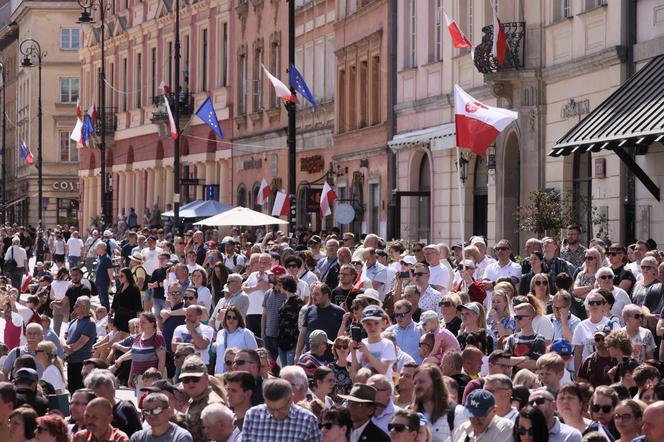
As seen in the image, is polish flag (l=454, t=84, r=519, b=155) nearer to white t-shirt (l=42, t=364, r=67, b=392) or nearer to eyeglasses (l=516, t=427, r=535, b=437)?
white t-shirt (l=42, t=364, r=67, b=392)

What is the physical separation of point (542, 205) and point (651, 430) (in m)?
17.1

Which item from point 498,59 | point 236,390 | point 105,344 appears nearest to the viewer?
point 236,390

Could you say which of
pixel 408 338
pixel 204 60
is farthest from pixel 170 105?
pixel 408 338

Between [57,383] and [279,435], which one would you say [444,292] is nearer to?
[57,383]

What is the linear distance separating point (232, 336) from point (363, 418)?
6.36 meters

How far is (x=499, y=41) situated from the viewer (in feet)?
97.0

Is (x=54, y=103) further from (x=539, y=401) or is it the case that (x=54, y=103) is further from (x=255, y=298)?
(x=539, y=401)

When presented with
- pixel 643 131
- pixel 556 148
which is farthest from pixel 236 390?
pixel 556 148

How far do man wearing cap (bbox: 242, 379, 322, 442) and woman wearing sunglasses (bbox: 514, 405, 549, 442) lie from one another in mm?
1294

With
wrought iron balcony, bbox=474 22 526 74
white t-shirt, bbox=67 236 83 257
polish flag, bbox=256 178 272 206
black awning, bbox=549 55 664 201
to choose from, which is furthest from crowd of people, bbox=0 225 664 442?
polish flag, bbox=256 178 272 206

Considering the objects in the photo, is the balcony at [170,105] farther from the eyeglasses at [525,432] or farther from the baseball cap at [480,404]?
the eyeglasses at [525,432]

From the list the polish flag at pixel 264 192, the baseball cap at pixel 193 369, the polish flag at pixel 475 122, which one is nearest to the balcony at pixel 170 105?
the polish flag at pixel 264 192

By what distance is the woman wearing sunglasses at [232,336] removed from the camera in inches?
672

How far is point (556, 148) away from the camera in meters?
26.3
